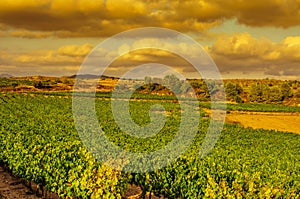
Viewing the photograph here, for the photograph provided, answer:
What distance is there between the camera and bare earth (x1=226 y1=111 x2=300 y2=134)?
60606 mm

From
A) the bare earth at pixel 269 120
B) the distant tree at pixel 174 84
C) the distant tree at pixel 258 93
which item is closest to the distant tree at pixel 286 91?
the distant tree at pixel 258 93

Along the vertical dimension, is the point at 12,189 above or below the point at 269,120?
below

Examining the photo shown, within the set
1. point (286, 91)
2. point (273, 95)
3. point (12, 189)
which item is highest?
point (286, 91)

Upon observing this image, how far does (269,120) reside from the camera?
68.1m

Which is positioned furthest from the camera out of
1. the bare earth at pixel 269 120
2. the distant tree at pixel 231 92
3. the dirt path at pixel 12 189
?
the distant tree at pixel 231 92

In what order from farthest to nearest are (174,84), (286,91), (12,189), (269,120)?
(174,84)
(286,91)
(269,120)
(12,189)

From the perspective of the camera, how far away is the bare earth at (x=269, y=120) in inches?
2386

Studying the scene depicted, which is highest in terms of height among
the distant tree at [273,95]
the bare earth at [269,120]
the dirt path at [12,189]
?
the distant tree at [273,95]

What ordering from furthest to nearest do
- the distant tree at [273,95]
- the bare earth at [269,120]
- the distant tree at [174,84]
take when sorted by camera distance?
the distant tree at [174,84], the distant tree at [273,95], the bare earth at [269,120]

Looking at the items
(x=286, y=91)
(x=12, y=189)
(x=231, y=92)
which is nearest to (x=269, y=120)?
(x=231, y=92)

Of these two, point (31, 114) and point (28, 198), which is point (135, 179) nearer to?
point (28, 198)

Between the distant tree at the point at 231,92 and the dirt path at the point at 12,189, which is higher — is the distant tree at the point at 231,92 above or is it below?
above

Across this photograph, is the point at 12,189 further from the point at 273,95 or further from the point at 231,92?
the point at 273,95

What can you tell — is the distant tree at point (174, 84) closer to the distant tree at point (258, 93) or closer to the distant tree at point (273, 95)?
the distant tree at point (258, 93)
